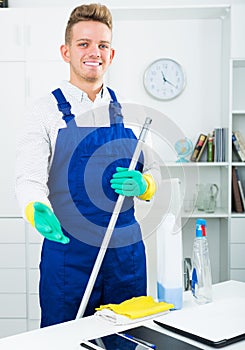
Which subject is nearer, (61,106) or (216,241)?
(61,106)

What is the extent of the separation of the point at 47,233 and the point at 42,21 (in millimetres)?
2430

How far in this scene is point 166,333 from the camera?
1.44 m

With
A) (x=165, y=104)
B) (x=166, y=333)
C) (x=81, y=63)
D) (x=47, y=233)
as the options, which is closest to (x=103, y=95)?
(x=81, y=63)

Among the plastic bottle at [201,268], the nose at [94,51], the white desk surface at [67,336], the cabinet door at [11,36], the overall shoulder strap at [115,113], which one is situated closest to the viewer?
the white desk surface at [67,336]

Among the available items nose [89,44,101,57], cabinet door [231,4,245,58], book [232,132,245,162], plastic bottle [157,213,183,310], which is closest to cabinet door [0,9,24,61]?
cabinet door [231,4,245,58]

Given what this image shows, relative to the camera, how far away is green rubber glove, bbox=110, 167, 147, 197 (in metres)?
1.83

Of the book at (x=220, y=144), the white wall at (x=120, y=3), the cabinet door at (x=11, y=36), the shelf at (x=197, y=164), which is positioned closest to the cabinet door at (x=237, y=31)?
the white wall at (x=120, y=3)

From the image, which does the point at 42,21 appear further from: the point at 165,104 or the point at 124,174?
the point at 124,174

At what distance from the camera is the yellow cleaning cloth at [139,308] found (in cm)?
154

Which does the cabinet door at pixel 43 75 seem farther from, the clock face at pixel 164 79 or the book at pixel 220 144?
the book at pixel 220 144

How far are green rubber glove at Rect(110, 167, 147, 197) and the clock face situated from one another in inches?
84.4

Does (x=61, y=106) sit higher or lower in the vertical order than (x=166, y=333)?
higher

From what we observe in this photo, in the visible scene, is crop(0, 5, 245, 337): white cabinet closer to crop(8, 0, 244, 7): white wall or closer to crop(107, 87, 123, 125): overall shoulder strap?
crop(8, 0, 244, 7): white wall

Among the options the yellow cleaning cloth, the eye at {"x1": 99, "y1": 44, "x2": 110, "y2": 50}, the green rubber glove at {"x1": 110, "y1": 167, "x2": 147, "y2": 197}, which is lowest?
the yellow cleaning cloth
